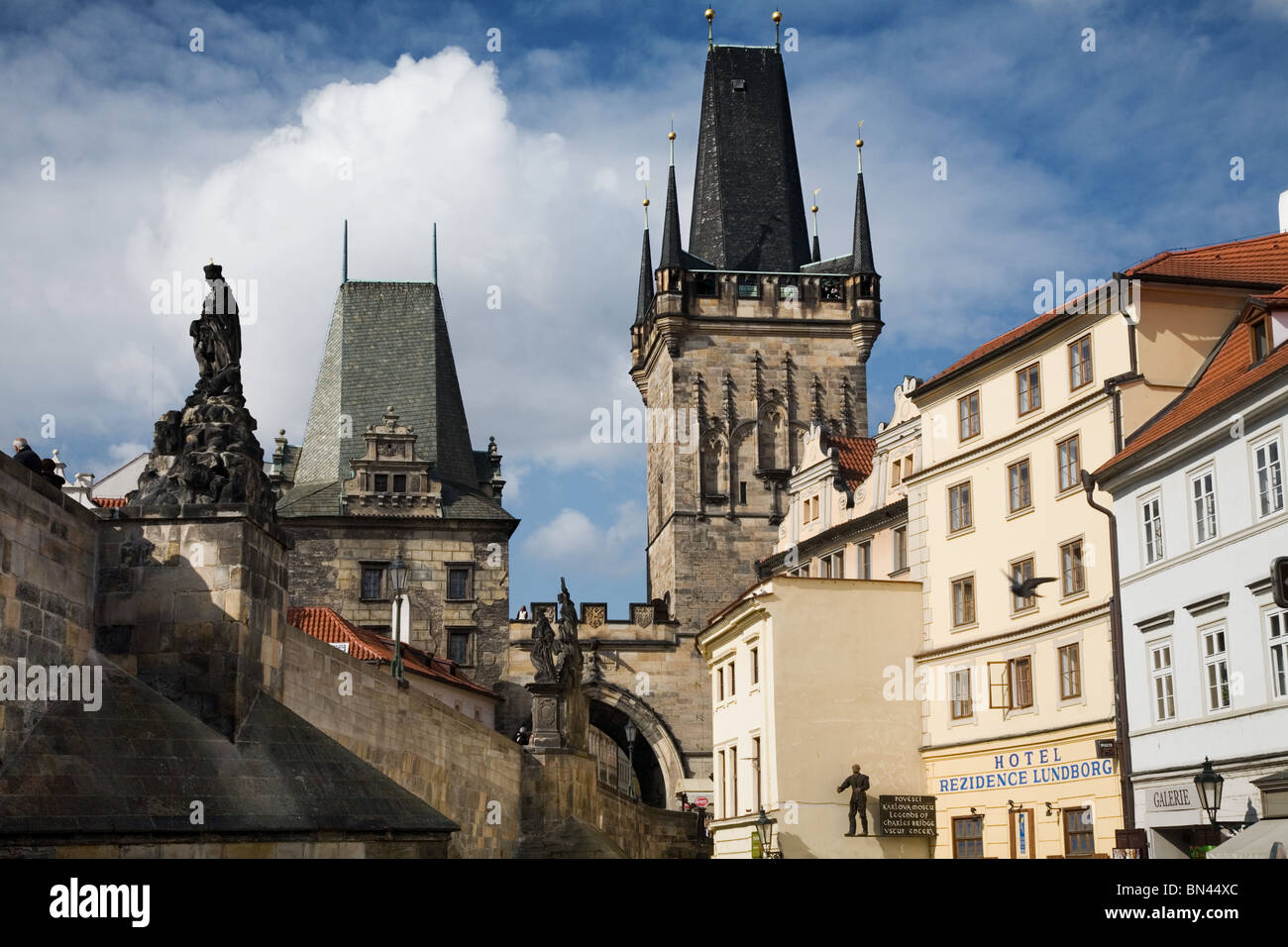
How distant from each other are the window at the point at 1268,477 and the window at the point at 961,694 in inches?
427

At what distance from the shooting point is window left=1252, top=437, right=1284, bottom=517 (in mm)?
19562

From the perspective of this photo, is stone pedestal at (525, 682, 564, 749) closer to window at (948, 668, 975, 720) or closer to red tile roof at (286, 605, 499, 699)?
window at (948, 668, 975, 720)

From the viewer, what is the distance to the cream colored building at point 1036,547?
84.7 feet

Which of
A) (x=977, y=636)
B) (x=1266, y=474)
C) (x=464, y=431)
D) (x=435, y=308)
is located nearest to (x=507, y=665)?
(x=464, y=431)

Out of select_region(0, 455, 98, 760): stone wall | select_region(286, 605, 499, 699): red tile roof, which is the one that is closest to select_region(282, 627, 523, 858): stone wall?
select_region(0, 455, 98, 760): stone wall

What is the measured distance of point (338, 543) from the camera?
183ft

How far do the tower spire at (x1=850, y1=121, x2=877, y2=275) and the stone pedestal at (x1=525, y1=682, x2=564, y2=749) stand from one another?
136 feet

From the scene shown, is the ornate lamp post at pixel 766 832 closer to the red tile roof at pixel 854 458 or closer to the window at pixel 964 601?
the window at pixel 964 601

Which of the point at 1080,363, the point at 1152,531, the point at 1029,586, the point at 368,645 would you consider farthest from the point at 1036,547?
the point at 368,645

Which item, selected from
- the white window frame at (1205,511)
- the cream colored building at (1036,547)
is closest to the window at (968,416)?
the cream colored building at (1036,547)

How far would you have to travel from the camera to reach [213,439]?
12695mm
